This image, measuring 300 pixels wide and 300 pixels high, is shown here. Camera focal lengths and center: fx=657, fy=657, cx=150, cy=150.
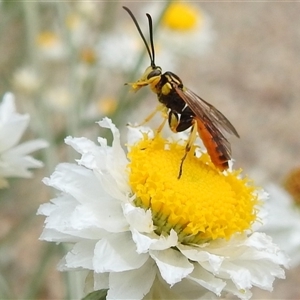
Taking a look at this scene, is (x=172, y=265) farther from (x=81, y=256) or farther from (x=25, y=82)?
(x=25, y=82)

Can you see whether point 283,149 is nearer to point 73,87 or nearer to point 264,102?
point 264,102

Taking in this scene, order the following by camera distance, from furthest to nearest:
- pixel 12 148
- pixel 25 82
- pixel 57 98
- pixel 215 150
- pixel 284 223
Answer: pixel 57 98, pixel 25 82, pixel 284 223, pixel 12 148, pixel 215 150

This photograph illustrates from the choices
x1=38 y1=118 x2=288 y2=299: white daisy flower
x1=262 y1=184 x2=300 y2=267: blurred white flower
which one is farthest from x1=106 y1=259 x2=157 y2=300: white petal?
x1=262 y1=184 x2=300 y2=267: blurred white flower

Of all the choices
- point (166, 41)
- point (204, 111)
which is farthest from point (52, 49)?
point (204, 111)

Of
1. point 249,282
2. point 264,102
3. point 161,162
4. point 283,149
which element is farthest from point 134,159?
point 264,102

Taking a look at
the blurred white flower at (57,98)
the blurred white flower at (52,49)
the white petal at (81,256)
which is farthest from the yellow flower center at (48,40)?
the white petal at (81,256)

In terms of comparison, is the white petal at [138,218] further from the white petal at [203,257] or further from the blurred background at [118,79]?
the blurred background at [118,79]
